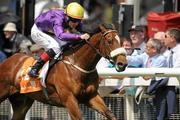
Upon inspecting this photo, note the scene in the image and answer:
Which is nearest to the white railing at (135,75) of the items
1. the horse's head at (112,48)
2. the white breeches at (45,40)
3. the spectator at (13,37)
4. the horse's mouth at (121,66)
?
the white breeches at (45,40)

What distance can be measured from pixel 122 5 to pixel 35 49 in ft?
5.37

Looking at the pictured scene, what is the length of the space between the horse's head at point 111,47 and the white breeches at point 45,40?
825 millimetres

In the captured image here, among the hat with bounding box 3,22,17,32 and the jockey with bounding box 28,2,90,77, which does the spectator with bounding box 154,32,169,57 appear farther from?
the hat with bounding box 3,22,17,32

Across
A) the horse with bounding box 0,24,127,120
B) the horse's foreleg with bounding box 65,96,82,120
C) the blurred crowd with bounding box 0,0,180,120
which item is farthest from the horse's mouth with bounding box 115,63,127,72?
the blurred crowd with bounding box 0,0,180,120

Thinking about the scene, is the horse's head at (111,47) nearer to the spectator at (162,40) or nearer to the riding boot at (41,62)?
the riding boot at (41,62)

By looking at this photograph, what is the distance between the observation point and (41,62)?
10.9 meters

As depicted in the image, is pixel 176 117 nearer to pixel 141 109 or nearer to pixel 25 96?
pixel 141 109

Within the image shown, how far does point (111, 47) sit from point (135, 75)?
1.24m

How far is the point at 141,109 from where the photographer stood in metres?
11.7

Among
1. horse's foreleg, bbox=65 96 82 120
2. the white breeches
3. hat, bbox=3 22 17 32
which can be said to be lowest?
horse's foreleg, bbox=65 96 82 120

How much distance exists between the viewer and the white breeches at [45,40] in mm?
10914

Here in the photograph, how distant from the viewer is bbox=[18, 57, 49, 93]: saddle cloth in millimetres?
10812

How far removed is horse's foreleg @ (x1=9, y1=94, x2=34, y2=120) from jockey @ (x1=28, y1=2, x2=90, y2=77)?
808mm

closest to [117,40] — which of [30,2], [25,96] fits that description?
[25,96]
